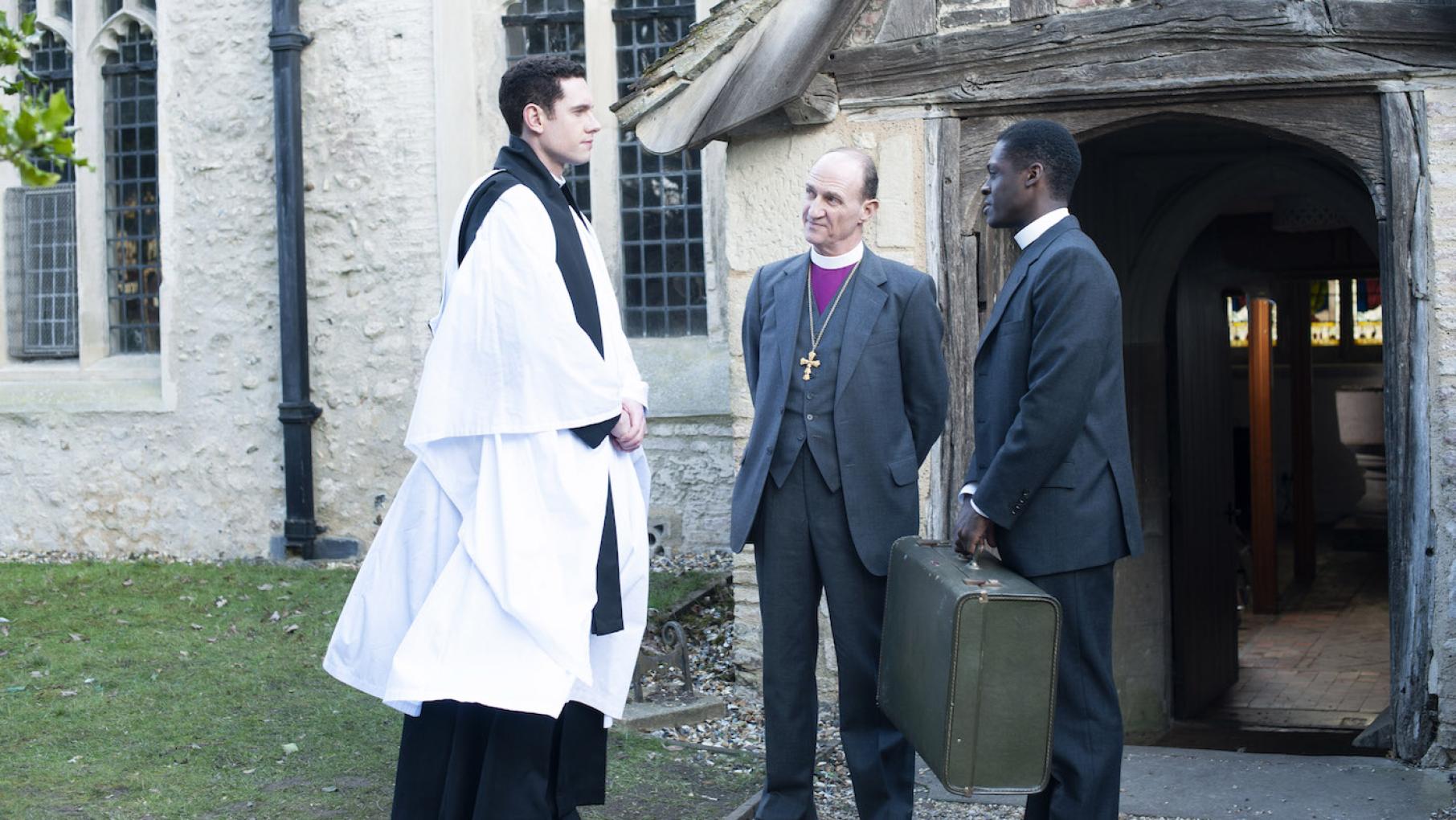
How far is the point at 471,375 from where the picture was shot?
3.49 meters

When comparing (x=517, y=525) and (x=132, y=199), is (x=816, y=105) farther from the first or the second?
(x=132, y=199)

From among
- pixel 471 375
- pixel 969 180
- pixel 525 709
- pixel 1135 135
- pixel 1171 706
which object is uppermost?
pixel 1135 135

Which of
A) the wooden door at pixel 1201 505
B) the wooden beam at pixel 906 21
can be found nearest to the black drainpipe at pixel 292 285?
A: the wooden beam at pixel 906 21

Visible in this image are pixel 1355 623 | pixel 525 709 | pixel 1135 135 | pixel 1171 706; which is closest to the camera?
pixel 525 709

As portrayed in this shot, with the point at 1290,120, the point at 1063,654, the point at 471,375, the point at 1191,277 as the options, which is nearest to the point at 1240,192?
the point at 1191,277

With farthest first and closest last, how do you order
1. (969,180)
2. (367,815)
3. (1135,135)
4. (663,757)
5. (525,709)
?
(1135,135) → (969,180) → (663,757) → (367,815) → (525,709)

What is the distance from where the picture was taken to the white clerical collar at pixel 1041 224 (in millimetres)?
3596

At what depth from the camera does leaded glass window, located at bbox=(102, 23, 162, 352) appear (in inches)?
411

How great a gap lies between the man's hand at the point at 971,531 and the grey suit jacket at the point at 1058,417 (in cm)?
4

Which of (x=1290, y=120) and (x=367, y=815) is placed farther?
(x=1290, y=120)

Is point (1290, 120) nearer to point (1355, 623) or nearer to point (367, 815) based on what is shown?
point (367, 815)

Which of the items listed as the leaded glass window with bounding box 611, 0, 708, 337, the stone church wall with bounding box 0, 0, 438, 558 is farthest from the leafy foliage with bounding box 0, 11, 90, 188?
the leaded glass window with bounding box 611, 0, 708, 337

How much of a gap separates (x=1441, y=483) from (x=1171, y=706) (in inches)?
141

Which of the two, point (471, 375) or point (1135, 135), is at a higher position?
point (1135, 135)
